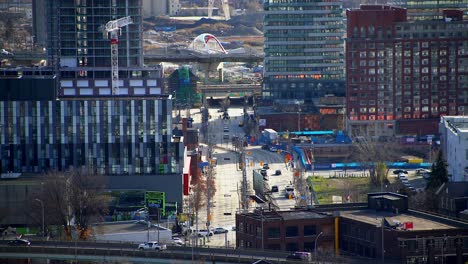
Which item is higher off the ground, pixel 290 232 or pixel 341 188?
pixel 290 232

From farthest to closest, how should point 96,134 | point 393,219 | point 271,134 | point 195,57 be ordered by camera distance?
point 195,57, point 271,134, point 96,134, point 393,219

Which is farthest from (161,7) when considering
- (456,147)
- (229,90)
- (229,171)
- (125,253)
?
(125,253)

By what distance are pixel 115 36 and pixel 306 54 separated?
77.1 ft

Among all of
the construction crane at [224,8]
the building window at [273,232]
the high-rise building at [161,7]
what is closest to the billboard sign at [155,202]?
the building window at [273,232]

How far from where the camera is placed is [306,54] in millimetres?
85750

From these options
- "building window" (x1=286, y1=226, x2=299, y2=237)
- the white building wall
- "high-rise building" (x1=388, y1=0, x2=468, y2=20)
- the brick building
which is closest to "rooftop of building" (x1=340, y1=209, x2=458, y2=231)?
the brick building

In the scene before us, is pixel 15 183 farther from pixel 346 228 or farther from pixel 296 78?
pixel 296 78

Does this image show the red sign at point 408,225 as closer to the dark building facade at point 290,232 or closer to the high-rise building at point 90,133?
the dark building facade at point 290,232

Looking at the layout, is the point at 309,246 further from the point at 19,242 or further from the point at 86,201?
the point at 86,201

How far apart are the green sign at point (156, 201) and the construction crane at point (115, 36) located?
422cm

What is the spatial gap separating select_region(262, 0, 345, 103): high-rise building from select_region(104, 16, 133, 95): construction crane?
22227mm

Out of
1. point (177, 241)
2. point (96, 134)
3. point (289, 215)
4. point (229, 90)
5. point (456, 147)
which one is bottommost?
point (177, 241)

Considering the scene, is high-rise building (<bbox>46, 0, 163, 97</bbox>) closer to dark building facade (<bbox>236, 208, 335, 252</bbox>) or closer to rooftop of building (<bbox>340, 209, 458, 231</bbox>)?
rooftop of building (<bbox>340, 209, 458, 231</bbox>)

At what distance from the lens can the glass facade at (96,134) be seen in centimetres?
6112
